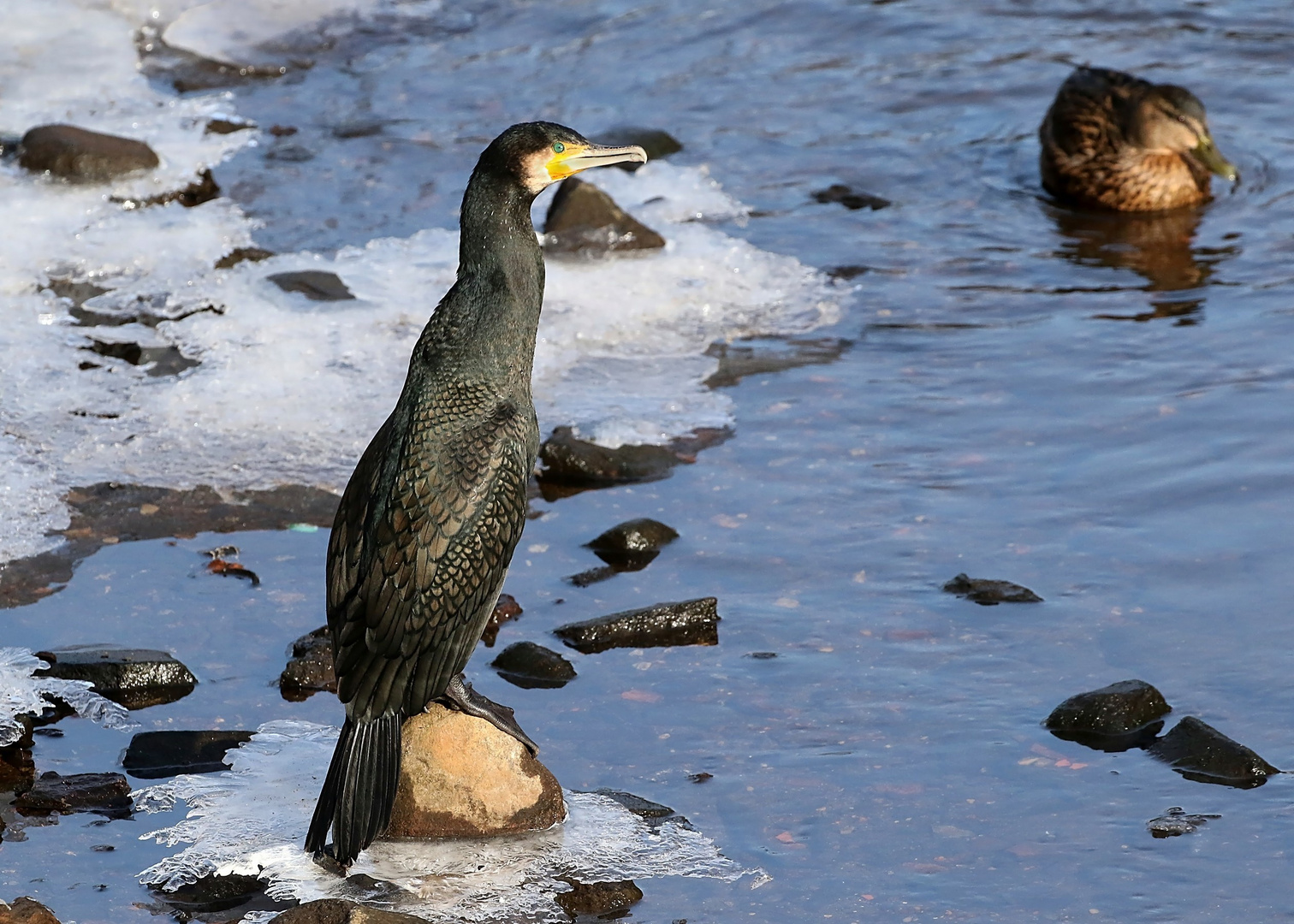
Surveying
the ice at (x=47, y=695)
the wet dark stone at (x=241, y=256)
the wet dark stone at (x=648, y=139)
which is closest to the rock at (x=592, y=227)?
the wet dark stone at (x=648, y=139)

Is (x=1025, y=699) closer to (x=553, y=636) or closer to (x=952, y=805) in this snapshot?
(x=952, y=805)

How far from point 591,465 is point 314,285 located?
2.26 m

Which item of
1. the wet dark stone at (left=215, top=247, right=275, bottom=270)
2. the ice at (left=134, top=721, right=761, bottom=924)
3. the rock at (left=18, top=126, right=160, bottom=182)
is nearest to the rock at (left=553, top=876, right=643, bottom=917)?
the ice at (left=134, top=721, right=761, bottom=924)

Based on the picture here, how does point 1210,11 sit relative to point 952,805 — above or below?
above

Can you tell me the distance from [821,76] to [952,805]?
7855 millimetres

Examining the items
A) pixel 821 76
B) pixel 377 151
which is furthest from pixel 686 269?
pixel 821 76

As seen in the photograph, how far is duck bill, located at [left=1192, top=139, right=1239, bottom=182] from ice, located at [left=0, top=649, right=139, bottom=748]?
685 centimetres

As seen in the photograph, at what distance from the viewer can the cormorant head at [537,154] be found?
5117 millimetres

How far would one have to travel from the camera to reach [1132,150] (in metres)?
10.2

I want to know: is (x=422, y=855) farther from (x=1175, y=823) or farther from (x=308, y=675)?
(x=1175, y=823)

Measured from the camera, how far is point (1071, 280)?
30.5 ft

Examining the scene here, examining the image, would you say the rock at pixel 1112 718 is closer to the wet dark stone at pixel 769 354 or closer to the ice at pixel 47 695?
the ice at pixel 47 695

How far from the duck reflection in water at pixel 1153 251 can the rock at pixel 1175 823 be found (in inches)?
162

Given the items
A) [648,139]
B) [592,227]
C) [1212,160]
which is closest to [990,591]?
[592,227]
